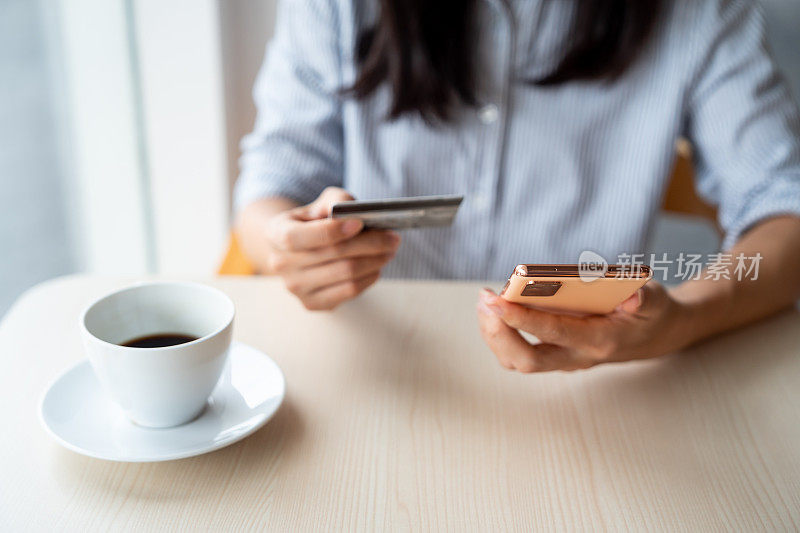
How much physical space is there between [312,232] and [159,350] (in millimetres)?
208

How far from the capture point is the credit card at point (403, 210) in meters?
0.52

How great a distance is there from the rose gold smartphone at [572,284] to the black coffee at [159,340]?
256mm

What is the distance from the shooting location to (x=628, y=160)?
954mm

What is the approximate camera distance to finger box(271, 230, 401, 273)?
2.02 ft

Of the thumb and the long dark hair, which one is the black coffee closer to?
the thumb

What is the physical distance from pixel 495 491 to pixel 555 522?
4 cm

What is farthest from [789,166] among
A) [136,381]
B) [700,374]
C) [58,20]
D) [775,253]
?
[58,20]

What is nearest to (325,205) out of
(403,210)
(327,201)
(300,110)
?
(327,201)

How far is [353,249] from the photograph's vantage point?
24.2 inches

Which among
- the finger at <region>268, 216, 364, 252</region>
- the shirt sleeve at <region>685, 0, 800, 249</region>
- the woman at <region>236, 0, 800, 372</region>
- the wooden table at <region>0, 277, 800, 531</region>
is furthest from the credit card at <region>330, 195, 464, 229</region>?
the shirt sleeve at <region>685, 0, 800, 249</region>

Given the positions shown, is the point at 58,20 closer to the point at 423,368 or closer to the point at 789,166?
the point at 423,368

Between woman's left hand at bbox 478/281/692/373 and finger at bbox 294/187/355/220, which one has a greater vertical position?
finger at bbox 294/187/355/220

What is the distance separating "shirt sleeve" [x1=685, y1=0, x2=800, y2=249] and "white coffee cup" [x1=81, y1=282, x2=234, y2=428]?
2.26 feet

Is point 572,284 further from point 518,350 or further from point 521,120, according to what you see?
point 521,120
